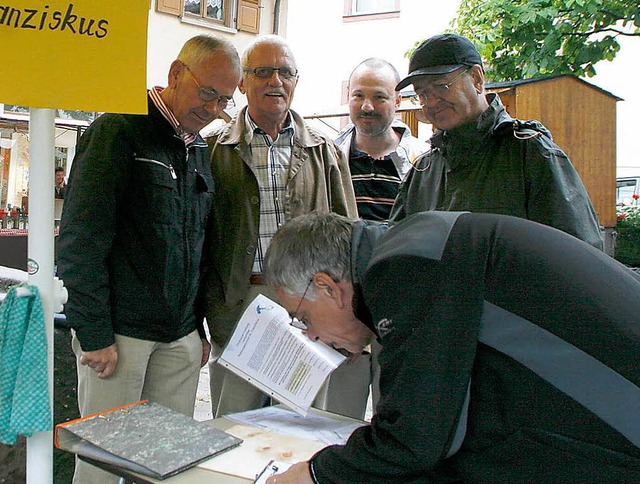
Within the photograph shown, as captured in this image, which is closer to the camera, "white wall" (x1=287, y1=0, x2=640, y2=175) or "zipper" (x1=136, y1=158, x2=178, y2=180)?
"zipper" (x1=136, y1=158, x2=178, y2=180)

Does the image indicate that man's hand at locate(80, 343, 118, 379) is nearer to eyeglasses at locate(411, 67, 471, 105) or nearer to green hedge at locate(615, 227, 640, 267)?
eyeglasses at locate(411, 67, 471, 105)

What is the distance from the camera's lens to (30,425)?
1.41 meters

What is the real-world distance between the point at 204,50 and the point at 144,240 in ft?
1.99

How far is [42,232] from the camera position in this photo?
1.43 meters

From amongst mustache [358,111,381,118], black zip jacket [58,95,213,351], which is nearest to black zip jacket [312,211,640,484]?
black zip jacket [58,95,213,351]

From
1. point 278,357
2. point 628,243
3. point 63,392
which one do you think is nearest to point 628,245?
point 628,243

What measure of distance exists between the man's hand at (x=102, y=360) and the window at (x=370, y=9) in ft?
39.9

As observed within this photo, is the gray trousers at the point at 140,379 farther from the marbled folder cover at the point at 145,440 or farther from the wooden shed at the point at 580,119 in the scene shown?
the wooden shed at the point at 580,119

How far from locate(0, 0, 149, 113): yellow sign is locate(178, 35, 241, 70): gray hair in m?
0.76

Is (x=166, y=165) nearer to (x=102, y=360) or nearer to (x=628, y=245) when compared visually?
(x=102, y=360)

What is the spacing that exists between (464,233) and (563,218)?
94 centimetres

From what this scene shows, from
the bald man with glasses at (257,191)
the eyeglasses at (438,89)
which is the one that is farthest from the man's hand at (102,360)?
the eyeglasses at (438,89)

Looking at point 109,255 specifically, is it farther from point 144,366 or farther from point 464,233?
point 464,233

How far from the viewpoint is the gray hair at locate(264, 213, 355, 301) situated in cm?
138
